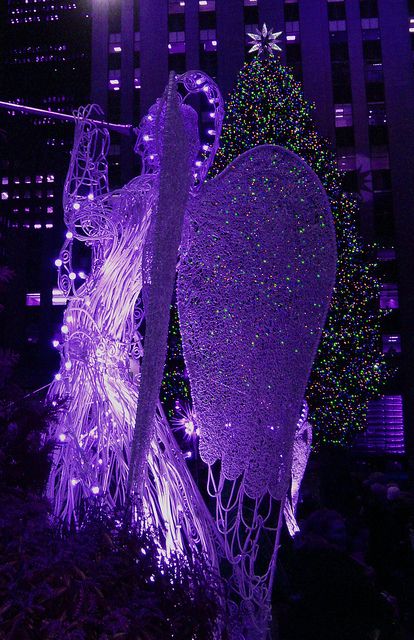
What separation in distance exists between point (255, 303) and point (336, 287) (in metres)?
9.43

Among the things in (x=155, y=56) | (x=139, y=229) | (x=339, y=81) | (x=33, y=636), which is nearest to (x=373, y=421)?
(x=339, y=81)

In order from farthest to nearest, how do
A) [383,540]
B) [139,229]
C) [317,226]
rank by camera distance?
[383,540] → [139,229] → [317,226]

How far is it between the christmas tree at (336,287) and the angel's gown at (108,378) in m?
8.30

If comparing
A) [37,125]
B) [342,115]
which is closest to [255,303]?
[342,115]

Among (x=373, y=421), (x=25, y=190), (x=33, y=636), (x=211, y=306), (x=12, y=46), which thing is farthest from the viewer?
(x=25, y=190)

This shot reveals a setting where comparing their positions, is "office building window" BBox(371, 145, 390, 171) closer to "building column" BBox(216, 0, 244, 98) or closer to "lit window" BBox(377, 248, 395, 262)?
"lit window" BBox(377, 248, 395, 262)

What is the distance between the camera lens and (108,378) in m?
3.98

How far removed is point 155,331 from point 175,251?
408 millimetres

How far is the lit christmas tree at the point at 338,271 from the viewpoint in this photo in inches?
485

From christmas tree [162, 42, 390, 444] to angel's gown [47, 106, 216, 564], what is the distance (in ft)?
27.2

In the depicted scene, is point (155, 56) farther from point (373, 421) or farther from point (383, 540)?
point (383, 540)

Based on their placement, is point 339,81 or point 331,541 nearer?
point 331,541

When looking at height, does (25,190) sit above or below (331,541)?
above

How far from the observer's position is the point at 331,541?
335 centimetres
